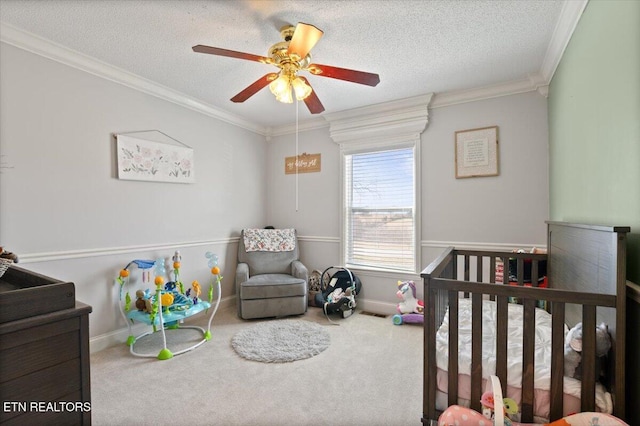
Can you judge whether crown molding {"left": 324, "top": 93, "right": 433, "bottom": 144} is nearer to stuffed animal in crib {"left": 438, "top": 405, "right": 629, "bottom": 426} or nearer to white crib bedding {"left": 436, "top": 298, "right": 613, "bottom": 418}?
white crib bedding {"left": 436, "top": 298, "right": 613, "bottom": 418}

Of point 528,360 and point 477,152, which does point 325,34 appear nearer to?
point 477,152

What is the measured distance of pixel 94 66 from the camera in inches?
94.3

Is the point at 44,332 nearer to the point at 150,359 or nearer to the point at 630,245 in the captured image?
the point at 150,359

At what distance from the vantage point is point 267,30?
6.48ft

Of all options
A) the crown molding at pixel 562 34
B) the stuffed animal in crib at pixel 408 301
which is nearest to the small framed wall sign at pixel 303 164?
the stuffed animal in crib at pixel 408 301

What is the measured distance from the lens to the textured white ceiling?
176cm

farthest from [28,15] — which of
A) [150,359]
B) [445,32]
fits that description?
[445,32]

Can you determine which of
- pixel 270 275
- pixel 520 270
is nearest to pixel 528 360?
pixel 520 270

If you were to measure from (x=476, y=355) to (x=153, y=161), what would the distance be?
295 centimetres

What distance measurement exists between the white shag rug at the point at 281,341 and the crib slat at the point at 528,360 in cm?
148

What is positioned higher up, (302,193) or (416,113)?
(416,113)

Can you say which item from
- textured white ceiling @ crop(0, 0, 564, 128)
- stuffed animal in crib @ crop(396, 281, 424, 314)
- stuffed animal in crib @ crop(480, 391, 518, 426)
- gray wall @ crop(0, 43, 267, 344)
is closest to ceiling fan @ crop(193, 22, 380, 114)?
textured white ceiling @ crop(0, 0, 564, 128)

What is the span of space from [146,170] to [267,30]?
1.71 m

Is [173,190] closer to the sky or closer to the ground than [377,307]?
closer to the sky
